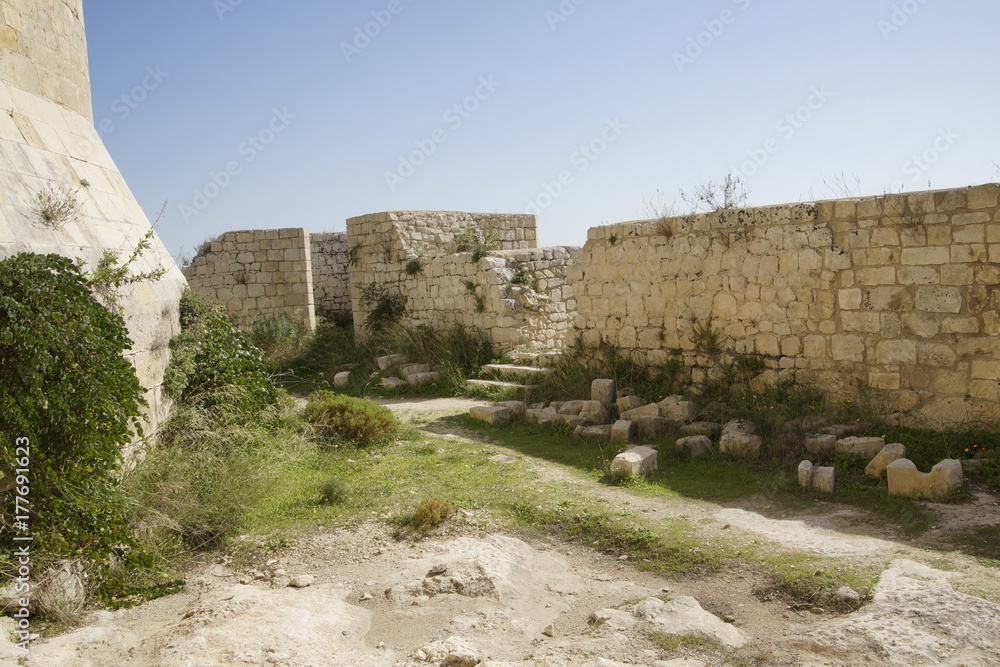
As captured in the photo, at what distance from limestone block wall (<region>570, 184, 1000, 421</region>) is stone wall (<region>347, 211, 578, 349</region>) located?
3.12 metres

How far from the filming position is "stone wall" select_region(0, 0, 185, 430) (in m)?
5.05

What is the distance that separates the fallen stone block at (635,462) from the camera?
621cm

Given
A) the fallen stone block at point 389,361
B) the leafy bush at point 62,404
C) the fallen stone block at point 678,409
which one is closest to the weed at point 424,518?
the leafy bush at point 62,404

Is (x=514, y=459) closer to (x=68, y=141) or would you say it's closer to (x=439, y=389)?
(x=439, y=389)

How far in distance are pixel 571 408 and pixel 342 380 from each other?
4.88 meters

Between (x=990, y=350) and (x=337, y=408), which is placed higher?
(x=990, y=350)

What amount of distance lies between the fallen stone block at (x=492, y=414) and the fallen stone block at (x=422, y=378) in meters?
2.50

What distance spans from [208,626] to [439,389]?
7.33 meters

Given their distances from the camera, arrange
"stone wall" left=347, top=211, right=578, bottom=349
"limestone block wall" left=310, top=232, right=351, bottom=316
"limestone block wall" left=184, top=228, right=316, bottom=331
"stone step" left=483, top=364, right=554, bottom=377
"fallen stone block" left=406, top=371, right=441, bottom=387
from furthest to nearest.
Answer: "limestone block wall" left=310, top=232, right=351, bottom=316, "limestone block wall" left=184, top=228, right=316, bottom=331, "stone wall" left=347, top=211, right=578, bottom=349, "fallen stone block" left=406, top=371, right=441, bottom=387, "stone step" left=483, top=364, right=554, bottom=377

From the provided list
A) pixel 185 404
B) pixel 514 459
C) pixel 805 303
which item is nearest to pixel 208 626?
pixel 185 404

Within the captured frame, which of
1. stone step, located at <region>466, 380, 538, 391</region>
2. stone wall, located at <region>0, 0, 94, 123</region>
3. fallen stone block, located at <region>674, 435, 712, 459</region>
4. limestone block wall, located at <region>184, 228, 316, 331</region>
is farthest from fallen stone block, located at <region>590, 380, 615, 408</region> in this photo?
limestone block wall, located at <region>184, 228, 316, 331</region>

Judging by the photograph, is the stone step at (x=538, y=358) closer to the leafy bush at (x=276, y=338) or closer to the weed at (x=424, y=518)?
the weed at (x=424, y=518)

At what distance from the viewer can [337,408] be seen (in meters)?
7.71

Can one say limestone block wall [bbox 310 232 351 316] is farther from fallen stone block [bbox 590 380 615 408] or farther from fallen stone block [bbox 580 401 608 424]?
fallen stone block [bbox 580 401 608 424]
